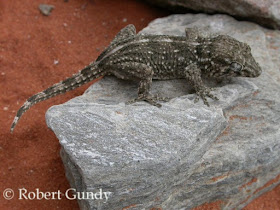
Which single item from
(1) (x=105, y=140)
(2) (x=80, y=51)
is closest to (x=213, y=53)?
(1) (x=105, y=140)

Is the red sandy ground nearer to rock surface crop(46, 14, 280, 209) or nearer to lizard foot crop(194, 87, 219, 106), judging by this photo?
rock surface crop(46, 14, 280, 209)

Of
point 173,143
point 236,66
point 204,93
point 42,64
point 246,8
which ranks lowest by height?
point 42,64

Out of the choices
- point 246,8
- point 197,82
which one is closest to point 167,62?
point 197,82

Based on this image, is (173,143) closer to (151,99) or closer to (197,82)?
(151,99)

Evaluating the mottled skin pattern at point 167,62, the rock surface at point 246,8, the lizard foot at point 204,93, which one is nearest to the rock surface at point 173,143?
the lizard foot at point 204,93

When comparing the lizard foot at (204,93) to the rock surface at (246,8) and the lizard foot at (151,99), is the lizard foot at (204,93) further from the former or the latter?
the rock surface at (246,8)

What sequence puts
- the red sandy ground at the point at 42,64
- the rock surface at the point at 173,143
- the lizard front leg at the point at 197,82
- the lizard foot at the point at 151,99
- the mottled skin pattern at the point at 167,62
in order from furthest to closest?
the red sandy ground at the point at 42,64
the mottled skin pattern at the point at 167,62
the lizard front leg at the point at 197,82
the lizard foot at the point at 151,99
the rock surface at the point at 173,143

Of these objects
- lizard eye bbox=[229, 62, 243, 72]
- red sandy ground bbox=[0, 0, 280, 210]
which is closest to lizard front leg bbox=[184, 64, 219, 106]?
lizard eye bbox=[229, 62, 243, 72]
